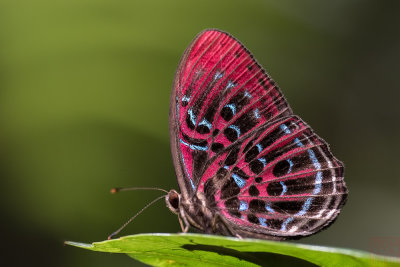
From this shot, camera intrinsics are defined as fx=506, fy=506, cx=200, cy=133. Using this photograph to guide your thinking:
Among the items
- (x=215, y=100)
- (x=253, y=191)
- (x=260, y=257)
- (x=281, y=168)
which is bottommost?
(x=260, y=257)

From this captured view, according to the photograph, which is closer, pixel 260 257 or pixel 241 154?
pixel 260 257

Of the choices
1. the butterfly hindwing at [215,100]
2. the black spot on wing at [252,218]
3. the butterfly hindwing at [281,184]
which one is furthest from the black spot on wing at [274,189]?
the butterfly hindwing at [215,100]

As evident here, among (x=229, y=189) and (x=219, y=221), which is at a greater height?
(x=229, y=189)

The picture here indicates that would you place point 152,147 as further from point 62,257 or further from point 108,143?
point 62,257

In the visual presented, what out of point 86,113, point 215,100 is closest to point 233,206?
point 215,100

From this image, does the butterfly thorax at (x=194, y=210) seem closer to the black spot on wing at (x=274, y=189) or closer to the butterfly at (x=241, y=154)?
the butterfly at (x=241, y=154)

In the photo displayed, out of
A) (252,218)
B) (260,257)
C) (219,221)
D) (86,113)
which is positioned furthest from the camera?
(86,113)

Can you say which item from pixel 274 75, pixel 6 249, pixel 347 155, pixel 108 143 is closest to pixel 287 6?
pixel 274 75

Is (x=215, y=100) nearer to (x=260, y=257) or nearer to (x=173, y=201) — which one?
(x=173, y=201)
